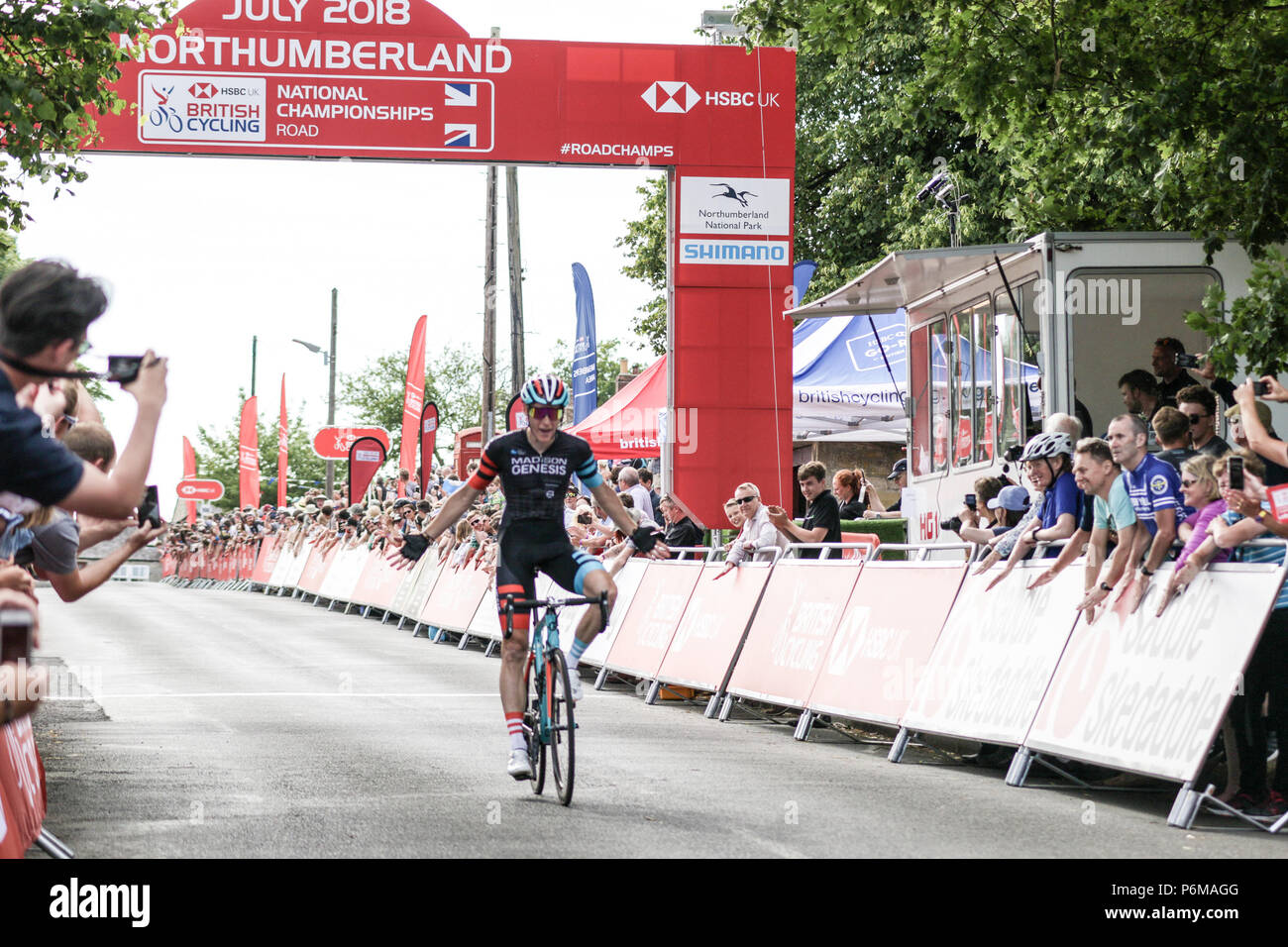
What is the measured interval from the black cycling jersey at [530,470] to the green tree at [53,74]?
4.11 metres

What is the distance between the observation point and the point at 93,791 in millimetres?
8836

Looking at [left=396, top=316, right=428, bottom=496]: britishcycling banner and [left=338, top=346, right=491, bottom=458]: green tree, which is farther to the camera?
[left=338, top=346, right=491, bottom=458]: green tree

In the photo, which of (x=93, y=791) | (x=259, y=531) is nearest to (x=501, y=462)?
(x=93, y=791)

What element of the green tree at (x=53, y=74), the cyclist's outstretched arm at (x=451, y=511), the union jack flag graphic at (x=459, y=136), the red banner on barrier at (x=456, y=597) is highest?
the union jack flag graphic at (x=459, y=136)

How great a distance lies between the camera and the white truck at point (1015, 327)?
13.1 meters

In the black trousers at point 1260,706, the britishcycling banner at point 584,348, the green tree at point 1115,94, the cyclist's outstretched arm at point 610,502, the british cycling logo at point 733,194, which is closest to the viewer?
the black trousers at point 1260,706

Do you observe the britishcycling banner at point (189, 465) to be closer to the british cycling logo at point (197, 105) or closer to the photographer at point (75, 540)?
the british cycling logo at point (197, 105)

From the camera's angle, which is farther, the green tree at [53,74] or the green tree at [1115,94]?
the green tree at [1115,94]

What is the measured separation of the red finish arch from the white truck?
3857mm

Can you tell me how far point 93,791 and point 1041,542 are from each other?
5356 mm

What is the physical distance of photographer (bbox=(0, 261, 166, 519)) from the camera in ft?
13.9

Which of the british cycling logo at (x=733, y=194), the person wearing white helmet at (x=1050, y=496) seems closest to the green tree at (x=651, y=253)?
the british cycling logo at (x=733, y=194)

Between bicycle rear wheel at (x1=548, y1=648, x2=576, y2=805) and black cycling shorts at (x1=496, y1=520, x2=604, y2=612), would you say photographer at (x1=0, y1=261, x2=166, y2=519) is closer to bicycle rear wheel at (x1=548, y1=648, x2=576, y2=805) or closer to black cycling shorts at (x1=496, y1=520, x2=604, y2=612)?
bicycle rear wheel at (x1=548, y1=648, x2=576, y2=805)
